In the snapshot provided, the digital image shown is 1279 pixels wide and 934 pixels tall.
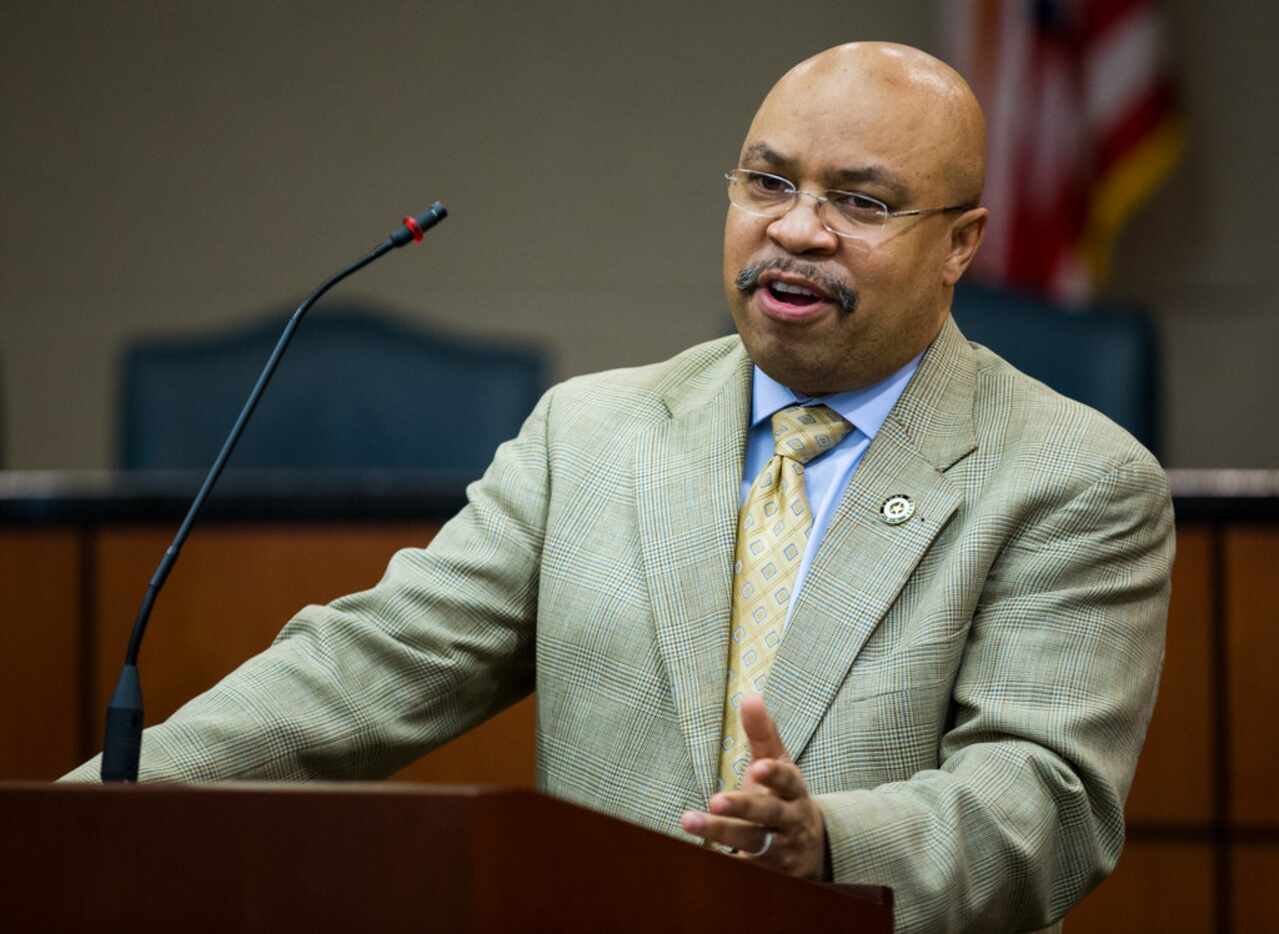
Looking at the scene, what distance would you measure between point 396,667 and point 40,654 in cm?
137

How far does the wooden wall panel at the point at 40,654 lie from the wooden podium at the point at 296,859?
73.6 inches

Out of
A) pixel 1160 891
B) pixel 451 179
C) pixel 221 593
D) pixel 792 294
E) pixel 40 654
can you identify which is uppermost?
pixel 451 179

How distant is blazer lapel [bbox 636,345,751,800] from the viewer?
5.85ft

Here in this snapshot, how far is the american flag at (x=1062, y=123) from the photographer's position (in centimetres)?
489

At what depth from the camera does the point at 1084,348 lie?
3658 millimetres

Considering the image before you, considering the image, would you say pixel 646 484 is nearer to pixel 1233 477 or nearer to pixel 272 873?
pixel 272 873

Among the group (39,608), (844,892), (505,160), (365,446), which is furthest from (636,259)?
(844,892)

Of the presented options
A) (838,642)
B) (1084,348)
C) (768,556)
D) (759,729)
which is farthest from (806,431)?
(1084,348)

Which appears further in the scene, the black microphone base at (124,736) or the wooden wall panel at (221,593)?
the wooden wall panel at (221,593)

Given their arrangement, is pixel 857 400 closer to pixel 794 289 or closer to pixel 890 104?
pixel 794 289

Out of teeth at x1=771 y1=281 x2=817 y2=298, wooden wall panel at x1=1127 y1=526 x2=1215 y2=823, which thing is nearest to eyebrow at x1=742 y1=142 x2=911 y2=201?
teeth at x1=771 y1=281 x2=817 y2=298

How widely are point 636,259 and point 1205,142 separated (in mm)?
1646

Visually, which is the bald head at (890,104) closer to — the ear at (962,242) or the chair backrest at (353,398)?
the ear at (962,242)

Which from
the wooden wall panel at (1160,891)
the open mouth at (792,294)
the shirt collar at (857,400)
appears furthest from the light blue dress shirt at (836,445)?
the wooden wall panel at (1160,891)
